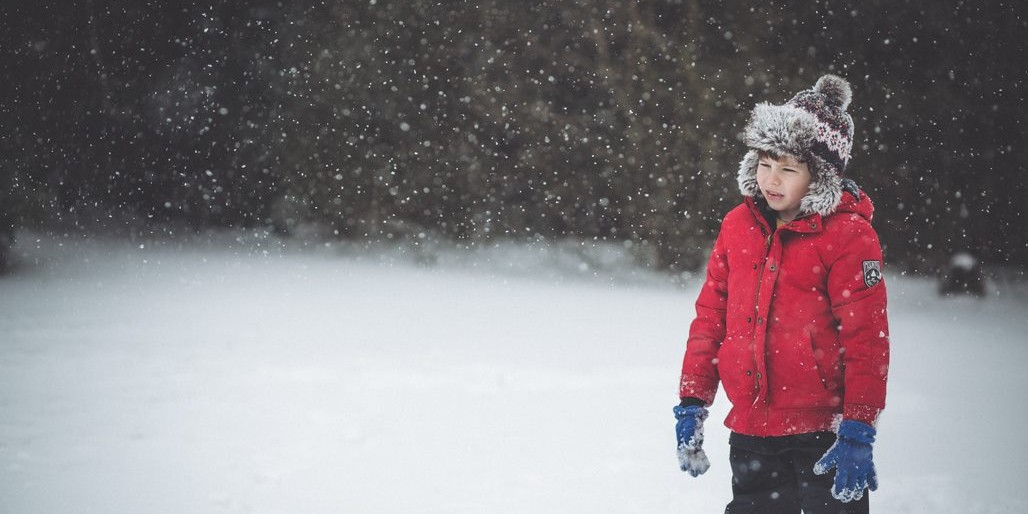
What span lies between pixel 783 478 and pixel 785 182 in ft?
2.41

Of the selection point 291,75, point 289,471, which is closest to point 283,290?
point 291,75

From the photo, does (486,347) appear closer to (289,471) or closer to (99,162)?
(289,471)

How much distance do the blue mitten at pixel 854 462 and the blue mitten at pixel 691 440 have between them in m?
0.33

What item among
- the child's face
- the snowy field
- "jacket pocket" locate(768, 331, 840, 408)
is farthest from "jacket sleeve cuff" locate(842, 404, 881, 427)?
the snowy field

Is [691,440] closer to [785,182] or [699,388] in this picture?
[699,388]

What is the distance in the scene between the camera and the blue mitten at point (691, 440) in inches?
76.7

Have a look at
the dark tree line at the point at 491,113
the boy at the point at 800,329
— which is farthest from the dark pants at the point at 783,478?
the dark tree line at the point at 491,113

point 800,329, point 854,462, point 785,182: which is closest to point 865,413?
point 854,462

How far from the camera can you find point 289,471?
3223mm

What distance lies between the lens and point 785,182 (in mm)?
1906

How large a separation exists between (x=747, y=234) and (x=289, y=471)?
2.20 m

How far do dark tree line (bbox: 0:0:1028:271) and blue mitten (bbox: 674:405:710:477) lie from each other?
5.50m

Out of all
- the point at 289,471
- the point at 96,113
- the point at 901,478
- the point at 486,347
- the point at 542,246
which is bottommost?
the point at 289,471

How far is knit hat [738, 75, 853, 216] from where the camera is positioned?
1.84 metres
